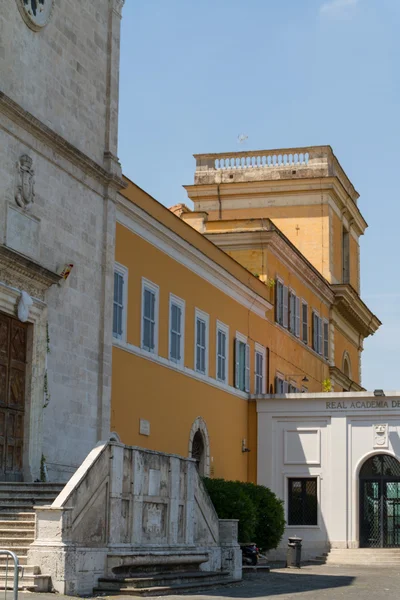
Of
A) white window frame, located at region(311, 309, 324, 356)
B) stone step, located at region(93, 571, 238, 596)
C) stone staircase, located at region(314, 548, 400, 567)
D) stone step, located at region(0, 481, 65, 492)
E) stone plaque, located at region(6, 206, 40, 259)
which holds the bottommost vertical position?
stone staircase, located at region(314, 548, 400, 567)

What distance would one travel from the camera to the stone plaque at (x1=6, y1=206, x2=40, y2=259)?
797 inches

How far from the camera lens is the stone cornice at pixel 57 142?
2027 cm

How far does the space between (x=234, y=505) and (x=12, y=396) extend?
8.18 metres

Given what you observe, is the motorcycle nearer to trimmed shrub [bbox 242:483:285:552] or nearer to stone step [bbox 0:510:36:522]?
trimmed shrub [bbox 242:483:285:552]

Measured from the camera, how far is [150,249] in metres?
28.3

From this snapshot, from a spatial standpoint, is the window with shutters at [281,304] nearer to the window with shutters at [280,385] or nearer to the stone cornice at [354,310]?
the window with shutters at [280,385]

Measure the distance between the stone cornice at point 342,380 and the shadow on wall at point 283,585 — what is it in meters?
23.0

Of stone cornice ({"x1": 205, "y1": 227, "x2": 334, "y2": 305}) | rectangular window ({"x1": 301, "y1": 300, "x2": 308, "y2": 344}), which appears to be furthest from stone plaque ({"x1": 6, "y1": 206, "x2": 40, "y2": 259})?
rectangular window ({"x1": 301, "y1": 300, "x2": 308, "y2": 344})

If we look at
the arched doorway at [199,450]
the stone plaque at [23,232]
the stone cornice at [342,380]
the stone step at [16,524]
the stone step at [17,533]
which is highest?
the stone cornice at [342,380]

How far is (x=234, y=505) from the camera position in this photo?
2706cm

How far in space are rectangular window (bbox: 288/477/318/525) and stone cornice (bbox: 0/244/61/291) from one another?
15.9 m

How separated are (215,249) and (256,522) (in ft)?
28.4

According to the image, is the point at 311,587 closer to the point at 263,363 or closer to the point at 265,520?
the point at 265,520

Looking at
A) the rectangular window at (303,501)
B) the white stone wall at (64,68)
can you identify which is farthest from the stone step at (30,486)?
the rectangular window at (303,501)
